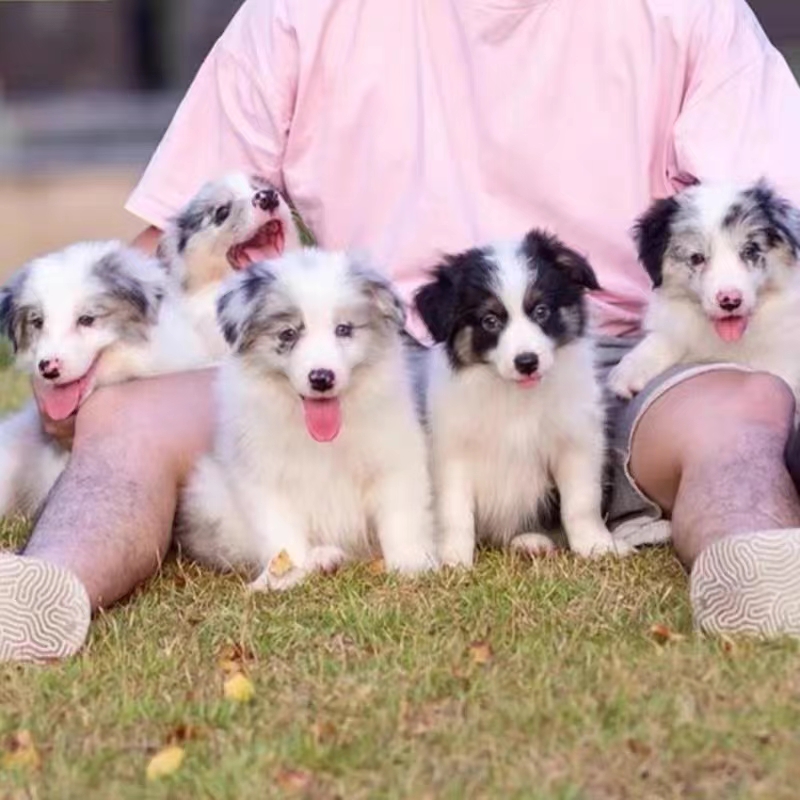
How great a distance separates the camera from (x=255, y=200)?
6223 mm

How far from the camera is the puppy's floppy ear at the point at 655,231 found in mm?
5781

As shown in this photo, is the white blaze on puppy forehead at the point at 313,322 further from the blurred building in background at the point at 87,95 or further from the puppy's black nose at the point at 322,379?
the blurred building in background at the point at 87,95

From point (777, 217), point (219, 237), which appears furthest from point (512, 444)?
point (219, 237)

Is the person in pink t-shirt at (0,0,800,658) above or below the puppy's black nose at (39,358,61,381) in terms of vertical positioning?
above

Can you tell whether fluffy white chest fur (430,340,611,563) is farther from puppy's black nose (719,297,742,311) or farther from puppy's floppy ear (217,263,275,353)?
puppy's floppy ear (217,263,275,353)

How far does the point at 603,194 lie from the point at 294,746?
7.92ft

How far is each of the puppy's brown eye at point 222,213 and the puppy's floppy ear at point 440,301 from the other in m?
0.88

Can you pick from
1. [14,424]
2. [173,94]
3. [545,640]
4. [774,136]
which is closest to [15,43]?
[173,94]

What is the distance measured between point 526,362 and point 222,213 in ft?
4.17

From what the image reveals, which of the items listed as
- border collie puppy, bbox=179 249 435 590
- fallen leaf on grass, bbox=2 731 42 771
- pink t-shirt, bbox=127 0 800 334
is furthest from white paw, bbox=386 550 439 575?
fallen leaf on grass, bbox=2 731 42 771

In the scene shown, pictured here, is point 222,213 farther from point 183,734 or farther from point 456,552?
point 183,734

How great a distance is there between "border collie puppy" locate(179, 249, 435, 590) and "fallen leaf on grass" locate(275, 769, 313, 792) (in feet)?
4.86

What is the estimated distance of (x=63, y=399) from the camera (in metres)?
5.99

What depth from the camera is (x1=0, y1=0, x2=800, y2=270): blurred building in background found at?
13977mm
